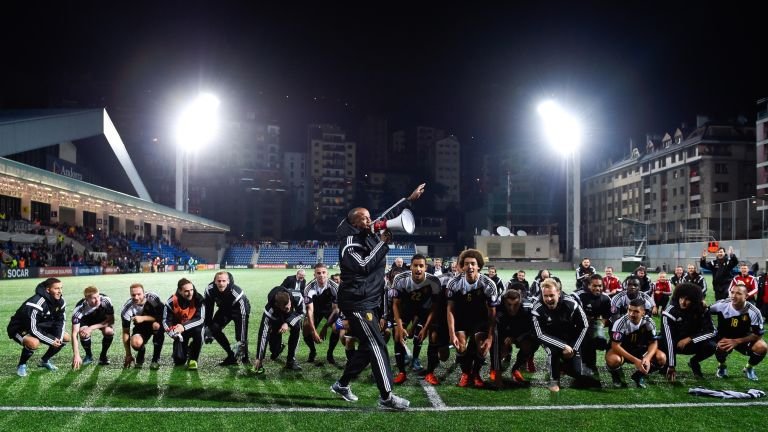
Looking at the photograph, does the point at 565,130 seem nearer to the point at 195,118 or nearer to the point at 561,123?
the point at 561,123

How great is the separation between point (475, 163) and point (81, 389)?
13244 centimetres

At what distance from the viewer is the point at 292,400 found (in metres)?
7.06

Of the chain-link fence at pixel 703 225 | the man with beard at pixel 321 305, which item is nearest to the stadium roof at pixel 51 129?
the man with beard at pixel 321 305

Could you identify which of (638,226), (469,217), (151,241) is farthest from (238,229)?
(638,226)

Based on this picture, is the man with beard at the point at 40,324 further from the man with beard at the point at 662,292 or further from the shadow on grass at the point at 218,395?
the man with beard at the point at 662,292

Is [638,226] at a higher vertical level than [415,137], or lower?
lower

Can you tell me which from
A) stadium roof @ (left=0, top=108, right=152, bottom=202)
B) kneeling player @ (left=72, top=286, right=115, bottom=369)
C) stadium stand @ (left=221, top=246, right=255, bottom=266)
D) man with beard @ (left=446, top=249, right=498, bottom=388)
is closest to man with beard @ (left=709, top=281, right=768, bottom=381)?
man with beard @ (left=446, top=249, right=498, bottom=388)

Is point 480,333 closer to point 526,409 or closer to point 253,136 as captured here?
point 526,409

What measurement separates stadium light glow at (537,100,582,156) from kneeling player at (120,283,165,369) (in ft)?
147

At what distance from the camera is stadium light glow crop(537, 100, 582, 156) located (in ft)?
161

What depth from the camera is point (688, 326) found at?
816 centimetres

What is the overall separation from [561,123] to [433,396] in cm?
4550

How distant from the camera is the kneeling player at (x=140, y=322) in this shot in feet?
29.4

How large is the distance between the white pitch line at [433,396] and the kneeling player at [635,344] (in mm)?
2301
